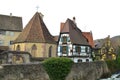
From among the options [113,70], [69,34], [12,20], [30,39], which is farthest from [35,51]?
[12,20]

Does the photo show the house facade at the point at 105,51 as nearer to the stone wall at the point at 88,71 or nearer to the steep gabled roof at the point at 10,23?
the steep gabled roof at the point at 10,23

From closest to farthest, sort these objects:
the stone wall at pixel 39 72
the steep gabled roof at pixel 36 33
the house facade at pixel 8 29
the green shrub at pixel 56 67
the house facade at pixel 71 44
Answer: the stone wall at pixel 39 72 < the green shrub at pixel 56 67 < the steep gabled roof at pixel 36 33 < the house facade at pixel 71 44 < the house facade at pixel 8 29

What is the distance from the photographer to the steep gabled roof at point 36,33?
52156mm

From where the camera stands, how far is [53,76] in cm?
3441

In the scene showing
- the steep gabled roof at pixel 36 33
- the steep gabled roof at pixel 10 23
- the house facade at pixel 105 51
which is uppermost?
the steep gabled roof at pixel 10 23

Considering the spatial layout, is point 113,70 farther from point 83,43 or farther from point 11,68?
point 11,68

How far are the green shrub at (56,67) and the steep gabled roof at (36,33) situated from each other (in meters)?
17.3

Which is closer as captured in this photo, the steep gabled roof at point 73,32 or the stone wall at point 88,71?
the stone wall at point 88,71

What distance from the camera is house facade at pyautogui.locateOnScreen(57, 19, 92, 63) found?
5794cm

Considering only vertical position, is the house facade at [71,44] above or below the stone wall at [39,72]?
above

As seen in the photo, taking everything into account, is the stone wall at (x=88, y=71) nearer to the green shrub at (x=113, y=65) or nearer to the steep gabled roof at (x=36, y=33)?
the green shrub at (x=113, y=65)

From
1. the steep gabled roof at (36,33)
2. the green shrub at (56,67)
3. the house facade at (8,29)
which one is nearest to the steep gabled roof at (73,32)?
the steep gabled roof at (36,33)

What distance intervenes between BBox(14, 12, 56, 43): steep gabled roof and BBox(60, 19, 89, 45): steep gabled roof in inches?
200

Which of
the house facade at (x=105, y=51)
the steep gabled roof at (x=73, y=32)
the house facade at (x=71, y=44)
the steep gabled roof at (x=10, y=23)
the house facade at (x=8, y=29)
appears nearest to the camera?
the house facade at (x=71, y=44)
